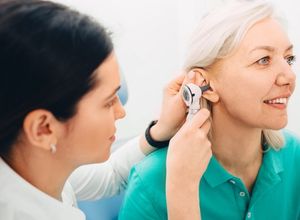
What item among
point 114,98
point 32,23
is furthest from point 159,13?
point 32,23

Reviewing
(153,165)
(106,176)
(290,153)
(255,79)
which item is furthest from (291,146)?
(106,176)

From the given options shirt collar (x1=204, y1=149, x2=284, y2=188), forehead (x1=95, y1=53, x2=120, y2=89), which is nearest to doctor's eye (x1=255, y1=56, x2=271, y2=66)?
shirt collar (x1=204, y1=149, x2=284, y2=188)

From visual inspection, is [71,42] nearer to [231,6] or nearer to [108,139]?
[108,139]

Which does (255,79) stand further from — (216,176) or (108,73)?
(108,73)

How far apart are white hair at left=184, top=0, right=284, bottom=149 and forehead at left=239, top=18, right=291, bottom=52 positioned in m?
0.01

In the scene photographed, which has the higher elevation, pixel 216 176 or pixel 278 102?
pixel 278 102

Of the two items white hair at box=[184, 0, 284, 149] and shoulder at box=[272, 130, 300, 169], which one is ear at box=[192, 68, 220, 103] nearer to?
white hair at box=[184, 0, 284, 149]

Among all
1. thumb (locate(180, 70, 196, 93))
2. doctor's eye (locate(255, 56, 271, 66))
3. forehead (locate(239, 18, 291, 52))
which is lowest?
thumb (locate(180, 70, 196, 93))

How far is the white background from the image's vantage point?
192 cm

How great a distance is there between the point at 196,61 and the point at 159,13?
3.31ft

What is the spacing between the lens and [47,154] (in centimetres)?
80

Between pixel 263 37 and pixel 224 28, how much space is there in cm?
10

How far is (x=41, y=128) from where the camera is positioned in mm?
746

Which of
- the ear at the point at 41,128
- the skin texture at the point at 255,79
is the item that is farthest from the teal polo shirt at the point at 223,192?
the ear at the point at 41,128
